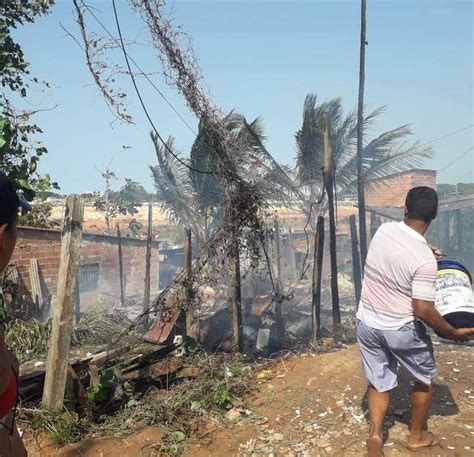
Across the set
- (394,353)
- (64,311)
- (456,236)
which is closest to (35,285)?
(64,311)

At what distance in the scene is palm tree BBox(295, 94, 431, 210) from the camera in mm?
13695

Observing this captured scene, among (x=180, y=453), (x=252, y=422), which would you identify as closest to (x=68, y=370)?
(x=180, y=453)

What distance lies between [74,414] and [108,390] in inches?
15.1

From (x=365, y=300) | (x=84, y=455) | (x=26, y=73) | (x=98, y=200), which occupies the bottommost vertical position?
(x=84, y=455)

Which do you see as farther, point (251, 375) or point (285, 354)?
point (285, 354)

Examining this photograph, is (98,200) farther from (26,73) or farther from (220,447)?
(220,447)

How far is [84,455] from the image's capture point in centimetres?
360

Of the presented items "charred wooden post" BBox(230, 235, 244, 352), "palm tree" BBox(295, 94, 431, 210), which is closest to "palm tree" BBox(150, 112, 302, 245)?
"palm tree" BBox(295, 94, 431, 210)

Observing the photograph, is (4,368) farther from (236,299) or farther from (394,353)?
(236,299)

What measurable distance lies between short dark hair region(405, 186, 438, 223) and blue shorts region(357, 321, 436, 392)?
0.74 m

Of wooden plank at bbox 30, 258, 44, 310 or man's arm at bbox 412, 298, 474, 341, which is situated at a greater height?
man's arm at bbox 412, 298, 474, 341

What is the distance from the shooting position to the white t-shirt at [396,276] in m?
2.90

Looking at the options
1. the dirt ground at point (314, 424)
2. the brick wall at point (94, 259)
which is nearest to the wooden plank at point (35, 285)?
the brick wall at point (94, 259)

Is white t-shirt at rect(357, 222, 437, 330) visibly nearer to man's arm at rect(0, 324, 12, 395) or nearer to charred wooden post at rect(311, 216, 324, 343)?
man's arm at rect(0, 324, 12, 395)
